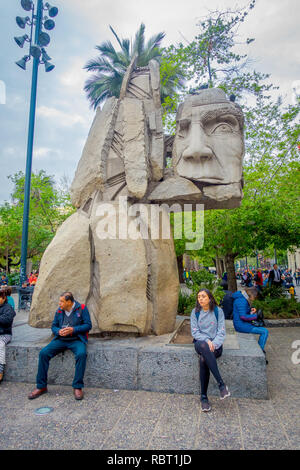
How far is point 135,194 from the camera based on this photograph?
482cm

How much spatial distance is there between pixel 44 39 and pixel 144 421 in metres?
10.0

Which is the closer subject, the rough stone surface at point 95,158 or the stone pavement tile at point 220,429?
the stone pavement tile at point 220,429

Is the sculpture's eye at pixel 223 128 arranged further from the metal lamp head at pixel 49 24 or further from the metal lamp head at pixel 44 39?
the metal lamp head at pixel 49 24

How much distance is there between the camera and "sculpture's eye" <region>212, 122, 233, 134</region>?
5070 mm

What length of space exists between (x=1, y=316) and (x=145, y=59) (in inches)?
758

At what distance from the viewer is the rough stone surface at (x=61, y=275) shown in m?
4.21

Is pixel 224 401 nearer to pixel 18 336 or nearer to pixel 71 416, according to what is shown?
pixel 71 416

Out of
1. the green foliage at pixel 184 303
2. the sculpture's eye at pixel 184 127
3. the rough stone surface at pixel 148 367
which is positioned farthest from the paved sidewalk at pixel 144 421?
the green foliage at pixel 184 303

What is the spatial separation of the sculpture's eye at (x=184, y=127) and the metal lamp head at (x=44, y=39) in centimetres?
631

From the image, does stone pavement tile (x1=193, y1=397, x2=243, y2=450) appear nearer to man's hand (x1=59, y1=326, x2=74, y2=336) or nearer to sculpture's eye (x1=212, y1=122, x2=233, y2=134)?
man's hand (x1=59, y1=326, x2=74, y2=336)

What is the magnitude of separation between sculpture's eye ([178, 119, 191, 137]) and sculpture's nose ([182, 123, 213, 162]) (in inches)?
8.6

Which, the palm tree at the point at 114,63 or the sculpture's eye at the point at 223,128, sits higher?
the palm tree at the point at 114,63

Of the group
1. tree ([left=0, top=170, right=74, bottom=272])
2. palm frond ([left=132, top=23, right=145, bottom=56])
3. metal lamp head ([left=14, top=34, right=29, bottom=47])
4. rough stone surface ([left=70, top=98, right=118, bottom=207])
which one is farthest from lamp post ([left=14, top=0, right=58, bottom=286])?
palm frond ([left=132, top=23, right=145, bottom=56])
